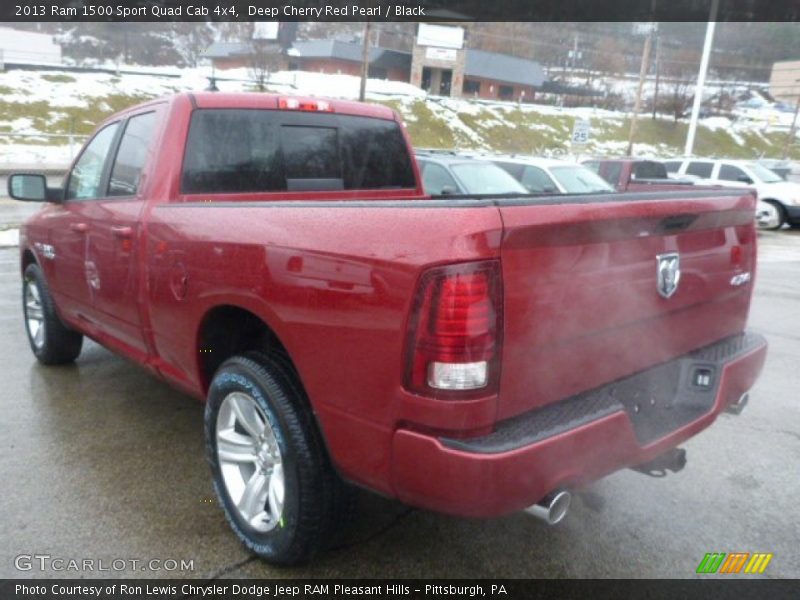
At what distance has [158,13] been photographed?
44250 millimetres

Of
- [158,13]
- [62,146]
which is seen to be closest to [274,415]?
[62,146]

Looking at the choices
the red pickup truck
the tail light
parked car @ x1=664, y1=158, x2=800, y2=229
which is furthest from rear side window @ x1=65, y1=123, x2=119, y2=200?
parked car @ x1=664, y1=158, x2=800, y2=229

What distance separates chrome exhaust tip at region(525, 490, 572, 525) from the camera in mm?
2037

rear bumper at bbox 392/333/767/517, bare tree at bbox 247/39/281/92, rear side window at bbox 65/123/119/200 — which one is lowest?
rear bumper at bbox 392/333/767/517

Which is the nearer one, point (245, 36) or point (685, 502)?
point (685, 502)

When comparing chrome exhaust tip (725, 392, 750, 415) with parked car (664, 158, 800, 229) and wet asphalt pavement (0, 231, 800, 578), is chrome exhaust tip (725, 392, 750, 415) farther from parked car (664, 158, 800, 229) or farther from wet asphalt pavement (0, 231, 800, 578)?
parked car (664, 158, 800, 229)

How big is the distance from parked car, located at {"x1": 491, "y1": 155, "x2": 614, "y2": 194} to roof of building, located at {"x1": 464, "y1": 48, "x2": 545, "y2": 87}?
56.1m

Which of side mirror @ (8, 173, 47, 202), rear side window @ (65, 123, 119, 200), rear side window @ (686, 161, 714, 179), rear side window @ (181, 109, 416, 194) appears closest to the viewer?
rear side window @ (181, 109, 416, 194)

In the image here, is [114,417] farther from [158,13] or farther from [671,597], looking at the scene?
[158,13]

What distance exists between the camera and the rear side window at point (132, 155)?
342 centimetres

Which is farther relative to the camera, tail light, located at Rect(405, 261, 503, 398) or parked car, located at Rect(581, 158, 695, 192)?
parked car, located at Rect(581, 158, 695, 192)

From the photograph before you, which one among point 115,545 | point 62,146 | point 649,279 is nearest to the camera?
point 649,279

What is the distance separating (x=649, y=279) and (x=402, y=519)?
1.47 meters

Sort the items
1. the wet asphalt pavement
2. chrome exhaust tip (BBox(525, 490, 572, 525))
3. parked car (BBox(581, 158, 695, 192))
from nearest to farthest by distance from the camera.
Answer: chrome exhaust tip (BBox(525, 490, 572, 525)) → the wet asphalt pavement → parked car (BBox(581, 158, 695, 192))
